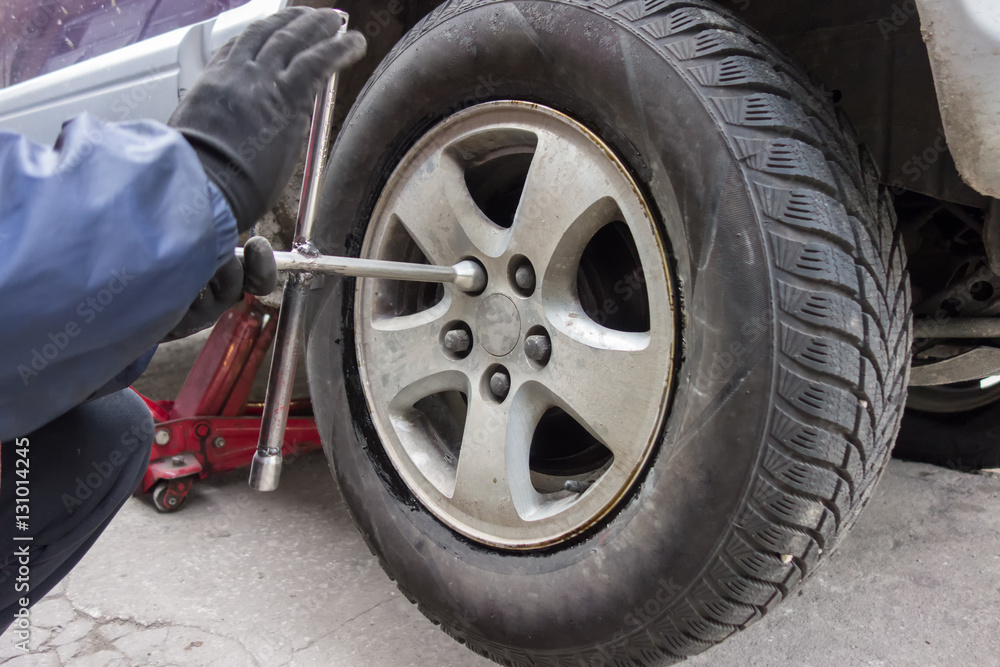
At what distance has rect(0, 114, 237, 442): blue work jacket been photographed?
0.62m

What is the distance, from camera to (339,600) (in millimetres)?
1570

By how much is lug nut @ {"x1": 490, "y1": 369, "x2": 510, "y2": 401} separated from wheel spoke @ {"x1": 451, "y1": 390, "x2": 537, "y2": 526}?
2 cm

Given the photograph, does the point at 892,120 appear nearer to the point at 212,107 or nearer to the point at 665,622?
the point at 665,622

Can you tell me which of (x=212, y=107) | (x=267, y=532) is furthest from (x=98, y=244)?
(x=267, y=532)

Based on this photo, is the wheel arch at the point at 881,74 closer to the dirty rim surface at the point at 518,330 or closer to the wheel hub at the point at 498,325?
the dirty rim surface at the point at 518,330

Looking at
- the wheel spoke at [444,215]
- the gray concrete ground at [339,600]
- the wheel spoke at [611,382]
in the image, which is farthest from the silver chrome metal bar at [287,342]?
the gray concrete ground at [339,600]

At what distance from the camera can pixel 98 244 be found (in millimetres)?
628

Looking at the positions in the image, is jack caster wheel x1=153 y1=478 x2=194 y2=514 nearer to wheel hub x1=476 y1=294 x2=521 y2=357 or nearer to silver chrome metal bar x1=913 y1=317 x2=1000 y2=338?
wheel hub x1=476 y1=294 x2=521 y2=357

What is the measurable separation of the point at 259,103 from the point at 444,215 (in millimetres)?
565

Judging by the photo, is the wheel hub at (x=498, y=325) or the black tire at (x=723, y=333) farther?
the wheel hub at (x=498, y=325)

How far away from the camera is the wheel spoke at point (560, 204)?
1128mm

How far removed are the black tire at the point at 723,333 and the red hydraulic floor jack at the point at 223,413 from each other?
1222 millimetres

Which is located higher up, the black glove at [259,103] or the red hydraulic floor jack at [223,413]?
the black glove at [259,103]

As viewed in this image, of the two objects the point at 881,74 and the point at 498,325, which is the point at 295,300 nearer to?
the point at 498,325
